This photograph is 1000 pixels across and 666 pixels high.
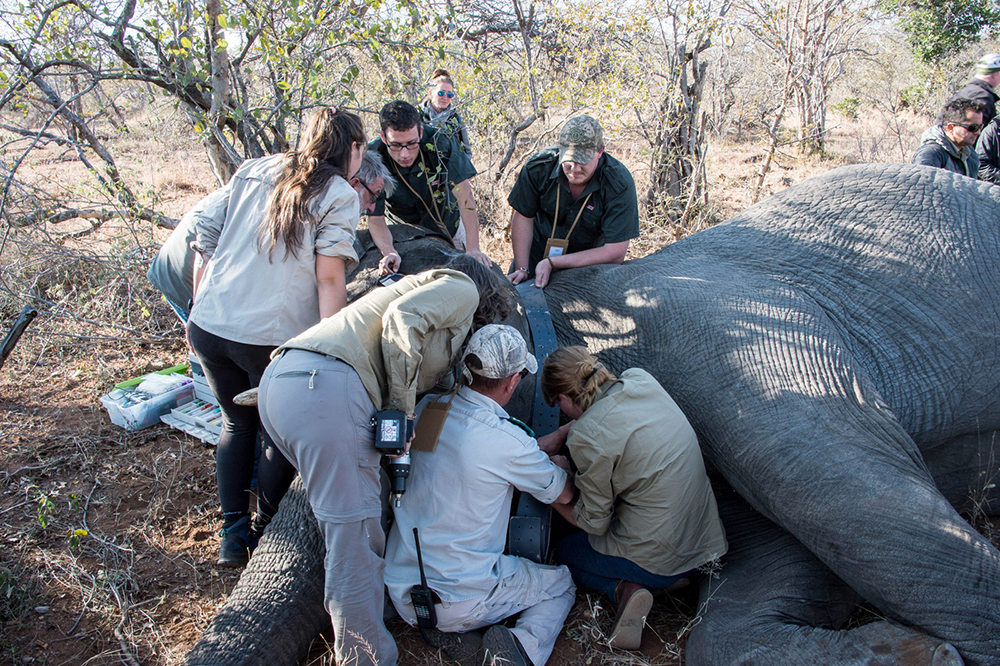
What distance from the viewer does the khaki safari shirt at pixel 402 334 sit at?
91.4 inches

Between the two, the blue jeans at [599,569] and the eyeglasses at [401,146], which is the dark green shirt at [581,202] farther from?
the blue jeans at [599,569]

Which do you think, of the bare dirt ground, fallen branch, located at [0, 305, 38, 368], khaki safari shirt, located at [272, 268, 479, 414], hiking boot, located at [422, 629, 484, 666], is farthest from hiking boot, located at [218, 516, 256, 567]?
khaki safari shirt, located at [272, 268, 479, 414]

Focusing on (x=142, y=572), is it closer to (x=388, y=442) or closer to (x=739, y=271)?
(x=388, y=442)

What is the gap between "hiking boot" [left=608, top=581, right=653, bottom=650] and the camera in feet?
9.01

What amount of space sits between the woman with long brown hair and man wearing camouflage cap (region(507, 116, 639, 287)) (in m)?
1.37

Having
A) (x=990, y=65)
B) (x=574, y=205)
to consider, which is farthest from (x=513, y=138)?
(x=990, y=65)

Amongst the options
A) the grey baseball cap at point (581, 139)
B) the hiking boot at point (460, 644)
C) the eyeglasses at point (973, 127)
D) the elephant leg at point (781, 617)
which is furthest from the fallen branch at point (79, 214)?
the eyeglasses at point (973, 127)

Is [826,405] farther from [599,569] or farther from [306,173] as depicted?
[306,173]

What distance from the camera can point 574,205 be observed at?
13.8ft

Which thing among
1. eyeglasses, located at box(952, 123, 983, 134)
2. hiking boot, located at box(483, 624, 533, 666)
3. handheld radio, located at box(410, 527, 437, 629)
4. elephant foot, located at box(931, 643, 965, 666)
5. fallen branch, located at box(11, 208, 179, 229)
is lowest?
hiking boot, located at box(483, 624, 533, 666)

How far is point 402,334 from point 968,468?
3019 mm

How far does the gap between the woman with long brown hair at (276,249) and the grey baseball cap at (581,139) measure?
→ 51.2 inches

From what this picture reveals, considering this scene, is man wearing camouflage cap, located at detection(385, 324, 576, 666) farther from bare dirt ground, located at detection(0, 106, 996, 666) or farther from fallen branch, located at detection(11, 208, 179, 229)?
fallen branch, located at detection(11, 208, 179, 229)

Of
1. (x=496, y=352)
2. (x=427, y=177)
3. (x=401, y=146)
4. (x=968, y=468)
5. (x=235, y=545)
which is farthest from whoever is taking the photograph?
(x=427, y=177)
